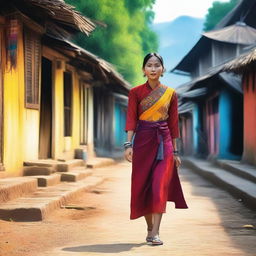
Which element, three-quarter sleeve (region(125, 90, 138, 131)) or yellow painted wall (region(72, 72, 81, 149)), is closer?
three-quarter sleeve (region(125, 90, 138, 131))

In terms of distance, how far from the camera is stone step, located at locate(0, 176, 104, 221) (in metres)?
6.56

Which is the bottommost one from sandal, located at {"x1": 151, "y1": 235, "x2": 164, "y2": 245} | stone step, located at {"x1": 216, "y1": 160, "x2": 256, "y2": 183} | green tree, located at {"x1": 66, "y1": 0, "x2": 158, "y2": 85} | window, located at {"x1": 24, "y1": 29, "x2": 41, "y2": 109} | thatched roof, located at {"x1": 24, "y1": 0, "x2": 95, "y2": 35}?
sandal, located at {"x1": 151, "y1": 235, "x2": 164, "y2": 245}

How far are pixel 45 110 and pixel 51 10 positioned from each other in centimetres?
506

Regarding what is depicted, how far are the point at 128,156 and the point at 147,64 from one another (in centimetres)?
92

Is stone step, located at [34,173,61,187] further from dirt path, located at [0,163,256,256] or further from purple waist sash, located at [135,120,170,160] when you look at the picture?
purple waist sash, located at [135,120,170,160]

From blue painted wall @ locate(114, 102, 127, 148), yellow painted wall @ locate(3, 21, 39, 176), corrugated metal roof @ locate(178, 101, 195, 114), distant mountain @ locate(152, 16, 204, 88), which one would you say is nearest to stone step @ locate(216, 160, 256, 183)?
yellow painted wall @ locate(3, 21, 39, 176)

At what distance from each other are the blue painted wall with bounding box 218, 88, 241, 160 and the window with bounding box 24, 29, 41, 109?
863 cm

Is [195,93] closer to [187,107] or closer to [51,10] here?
[187,107]

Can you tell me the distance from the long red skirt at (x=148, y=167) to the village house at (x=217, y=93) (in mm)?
10199

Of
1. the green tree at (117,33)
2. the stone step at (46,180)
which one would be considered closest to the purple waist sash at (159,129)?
the stone step at (46,180)

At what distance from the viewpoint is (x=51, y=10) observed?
26.2 ft

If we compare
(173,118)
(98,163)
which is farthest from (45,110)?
(173,118)

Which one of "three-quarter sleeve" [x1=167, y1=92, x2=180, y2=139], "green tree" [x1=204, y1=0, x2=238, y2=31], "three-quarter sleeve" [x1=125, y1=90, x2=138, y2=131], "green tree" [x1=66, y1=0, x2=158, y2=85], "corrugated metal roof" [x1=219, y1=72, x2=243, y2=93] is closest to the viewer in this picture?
"three-quarter sleeve" [x1=125, y1=90, x2=138, y2=131]

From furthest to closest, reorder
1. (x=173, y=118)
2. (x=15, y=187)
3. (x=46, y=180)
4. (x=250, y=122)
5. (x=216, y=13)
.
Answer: (x=216, y=13) → (x=250, y=122) → (x=46, y=180) → (x=15, y=187) → (x=173, y=118)
